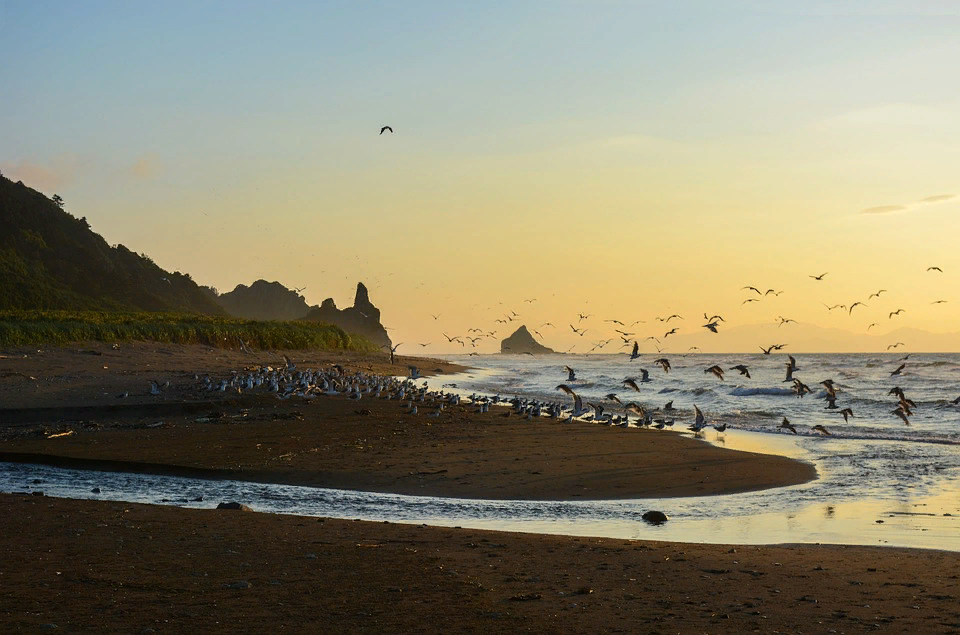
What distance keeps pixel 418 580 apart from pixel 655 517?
229 inches

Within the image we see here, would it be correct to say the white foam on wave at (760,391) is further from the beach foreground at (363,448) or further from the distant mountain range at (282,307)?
the distant mountain range at (282,307)

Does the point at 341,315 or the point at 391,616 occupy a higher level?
the point at 341,315

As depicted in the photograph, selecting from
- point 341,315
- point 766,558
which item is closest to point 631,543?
point 766,558

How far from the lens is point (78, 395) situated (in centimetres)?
2583

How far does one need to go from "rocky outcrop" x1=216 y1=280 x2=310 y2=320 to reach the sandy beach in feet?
533

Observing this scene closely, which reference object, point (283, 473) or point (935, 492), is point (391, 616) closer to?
point (283, 473)

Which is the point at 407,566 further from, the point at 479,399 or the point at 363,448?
the point at 479,399

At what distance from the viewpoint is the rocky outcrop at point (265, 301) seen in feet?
584

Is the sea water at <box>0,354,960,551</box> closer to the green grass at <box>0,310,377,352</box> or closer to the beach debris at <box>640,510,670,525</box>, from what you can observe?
the beach debris at <box>640,510,670,525</box>

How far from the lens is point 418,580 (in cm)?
841

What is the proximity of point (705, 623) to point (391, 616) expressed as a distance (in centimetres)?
259

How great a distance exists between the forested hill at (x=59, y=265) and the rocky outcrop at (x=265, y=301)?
281 feet

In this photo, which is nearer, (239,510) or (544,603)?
(544,603)

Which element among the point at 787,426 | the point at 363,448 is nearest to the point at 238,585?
the point at 363,448
